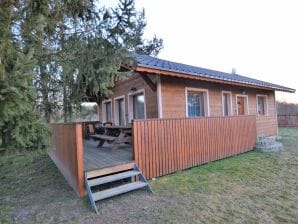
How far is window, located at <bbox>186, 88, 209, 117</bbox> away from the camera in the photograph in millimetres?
7880

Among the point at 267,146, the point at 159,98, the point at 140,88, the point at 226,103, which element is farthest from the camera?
the point at 226,103

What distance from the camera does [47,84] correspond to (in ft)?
13.9

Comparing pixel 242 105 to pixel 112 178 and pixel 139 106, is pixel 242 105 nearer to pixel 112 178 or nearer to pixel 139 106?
pixel 139 106

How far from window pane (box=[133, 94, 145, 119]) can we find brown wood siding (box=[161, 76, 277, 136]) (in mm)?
1257

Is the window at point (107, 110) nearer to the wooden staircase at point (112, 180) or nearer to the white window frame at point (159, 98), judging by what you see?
the white window frame at point (159, 98)

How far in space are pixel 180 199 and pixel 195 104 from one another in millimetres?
5017

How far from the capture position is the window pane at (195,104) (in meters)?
7.91

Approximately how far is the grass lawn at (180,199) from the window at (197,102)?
Result: 2.74 m

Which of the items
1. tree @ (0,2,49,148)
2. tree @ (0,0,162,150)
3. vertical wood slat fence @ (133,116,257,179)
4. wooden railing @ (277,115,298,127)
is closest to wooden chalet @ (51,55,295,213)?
vertical wood slat fence @ (133,116,257,179)

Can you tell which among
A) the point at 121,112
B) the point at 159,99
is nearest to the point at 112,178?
the point at 159,99

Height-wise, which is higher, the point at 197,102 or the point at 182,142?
the point at 197,102

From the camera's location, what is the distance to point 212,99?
332 inches

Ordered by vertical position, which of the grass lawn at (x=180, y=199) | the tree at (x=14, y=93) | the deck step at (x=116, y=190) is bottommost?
the grass lawn at (x=180, y=199)

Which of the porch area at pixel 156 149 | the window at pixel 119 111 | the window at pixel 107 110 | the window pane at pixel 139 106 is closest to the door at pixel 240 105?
the porch area at pixel 156 149
